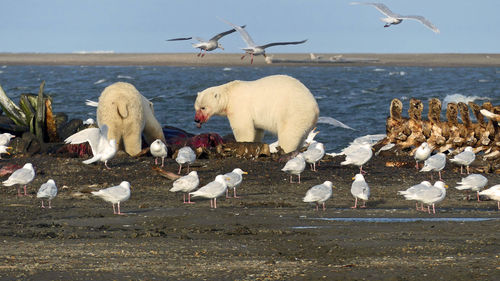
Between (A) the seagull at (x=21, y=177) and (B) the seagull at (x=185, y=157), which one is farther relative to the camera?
(B) the seagull at (x=185, y=157)

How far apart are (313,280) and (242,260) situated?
1163 mm

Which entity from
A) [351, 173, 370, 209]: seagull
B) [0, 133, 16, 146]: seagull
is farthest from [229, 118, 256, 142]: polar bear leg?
[351, 173, 370, 209]: seagull

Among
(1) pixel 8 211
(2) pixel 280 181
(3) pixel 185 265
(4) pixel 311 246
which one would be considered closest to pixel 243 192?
(2) pixel 280 181

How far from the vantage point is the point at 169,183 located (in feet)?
56.3

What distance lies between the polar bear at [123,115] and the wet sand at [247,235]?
2827mm

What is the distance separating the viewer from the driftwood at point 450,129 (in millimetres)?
20500

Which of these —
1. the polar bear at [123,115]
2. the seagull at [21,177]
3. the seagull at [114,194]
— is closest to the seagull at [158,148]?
the polar bear at [123,115]

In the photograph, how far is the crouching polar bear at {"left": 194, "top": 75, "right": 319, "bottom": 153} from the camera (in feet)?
66.8

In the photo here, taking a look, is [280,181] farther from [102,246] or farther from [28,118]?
[28,118]

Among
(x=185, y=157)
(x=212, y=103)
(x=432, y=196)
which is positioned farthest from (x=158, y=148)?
(x=432, y=196)

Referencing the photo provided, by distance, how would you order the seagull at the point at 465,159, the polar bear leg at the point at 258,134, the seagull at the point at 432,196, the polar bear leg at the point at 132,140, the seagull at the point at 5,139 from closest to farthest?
the seagull at the point at 432,196 < the seagull at the point at 465,159 < the seagull at the point at 5,139 < the polar bear leg at the point at 132,140 < the polar bear leg at the point at 258,134
